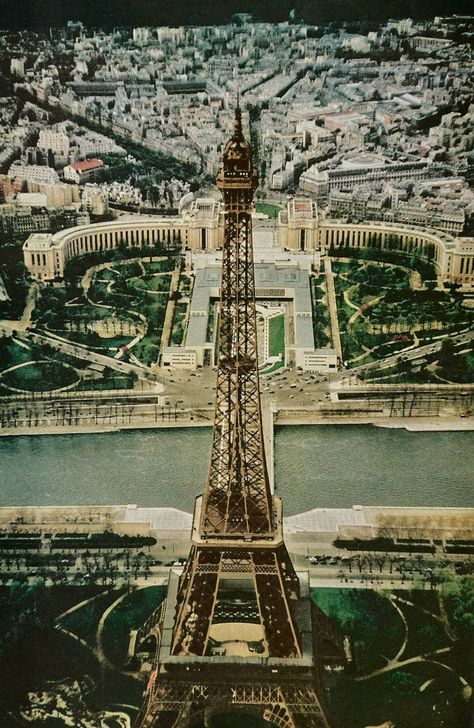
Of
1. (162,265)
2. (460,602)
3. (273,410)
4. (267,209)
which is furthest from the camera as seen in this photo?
(162,265)

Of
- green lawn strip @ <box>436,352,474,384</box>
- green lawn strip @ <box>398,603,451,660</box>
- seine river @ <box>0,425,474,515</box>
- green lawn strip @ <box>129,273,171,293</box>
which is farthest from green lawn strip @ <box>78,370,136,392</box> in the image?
green lawn strip @ <box>398,603,451,660</box>

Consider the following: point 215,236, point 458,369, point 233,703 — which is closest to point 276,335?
point 215,236

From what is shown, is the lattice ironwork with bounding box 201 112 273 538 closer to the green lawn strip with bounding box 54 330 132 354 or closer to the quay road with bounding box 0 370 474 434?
the quay road with bounding box 0 370 474 434

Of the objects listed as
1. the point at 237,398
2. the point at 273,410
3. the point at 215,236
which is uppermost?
the point at 215,236

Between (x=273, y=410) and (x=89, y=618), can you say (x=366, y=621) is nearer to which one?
(x=273, y=410)

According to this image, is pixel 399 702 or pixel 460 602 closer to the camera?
pixel 399 702

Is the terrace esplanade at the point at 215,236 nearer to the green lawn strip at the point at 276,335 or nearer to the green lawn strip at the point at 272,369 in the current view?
the green lawn strip at the point at 276,335
